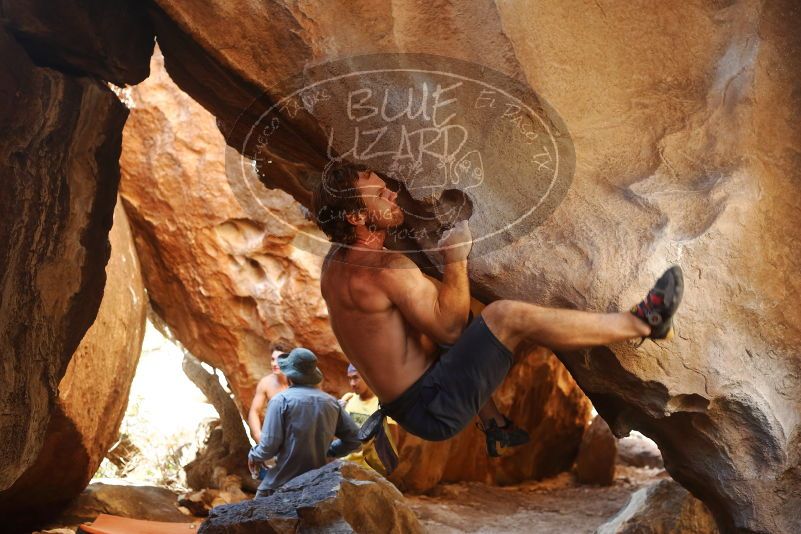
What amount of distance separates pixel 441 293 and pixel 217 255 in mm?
4540

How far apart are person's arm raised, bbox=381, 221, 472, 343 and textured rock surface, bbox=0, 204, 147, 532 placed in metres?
3.23

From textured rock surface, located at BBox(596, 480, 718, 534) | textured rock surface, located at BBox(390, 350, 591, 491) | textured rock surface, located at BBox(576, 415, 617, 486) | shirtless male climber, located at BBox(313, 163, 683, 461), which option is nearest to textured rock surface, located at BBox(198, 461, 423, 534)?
shirtless male climber, located at BBox(313, 163, 683, 461)

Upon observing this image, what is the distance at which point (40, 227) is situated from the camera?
14.4 ft

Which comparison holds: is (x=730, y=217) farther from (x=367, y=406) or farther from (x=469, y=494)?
(x=469, y=494)

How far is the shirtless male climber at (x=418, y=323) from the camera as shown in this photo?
3178 millimetres

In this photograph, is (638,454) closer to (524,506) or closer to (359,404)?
(524,506)

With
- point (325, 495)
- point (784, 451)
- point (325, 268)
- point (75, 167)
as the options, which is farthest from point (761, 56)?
point (75, 167)

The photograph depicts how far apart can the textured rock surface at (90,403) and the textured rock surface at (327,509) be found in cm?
200

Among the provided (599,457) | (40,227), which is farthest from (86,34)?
(599,457)

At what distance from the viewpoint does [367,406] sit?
22.5ft

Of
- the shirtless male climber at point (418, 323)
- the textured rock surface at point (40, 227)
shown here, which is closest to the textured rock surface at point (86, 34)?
the textured rock surface at point (40, 227)

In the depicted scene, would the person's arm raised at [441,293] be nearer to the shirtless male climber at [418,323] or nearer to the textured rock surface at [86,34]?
the shirtless male climber at [418,323]

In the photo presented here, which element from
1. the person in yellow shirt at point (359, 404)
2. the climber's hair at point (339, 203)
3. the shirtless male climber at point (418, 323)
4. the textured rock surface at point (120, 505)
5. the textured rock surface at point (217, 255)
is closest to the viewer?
the shirtless male climber at point (418, 323)

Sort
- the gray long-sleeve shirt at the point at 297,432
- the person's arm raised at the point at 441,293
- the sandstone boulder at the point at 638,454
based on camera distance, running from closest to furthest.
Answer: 1. the person's arm raised at the point at 441,293
2. the gray long-sleeve shirt at the point at 297,432
3. the sandstone boulder at the point at 638,454
